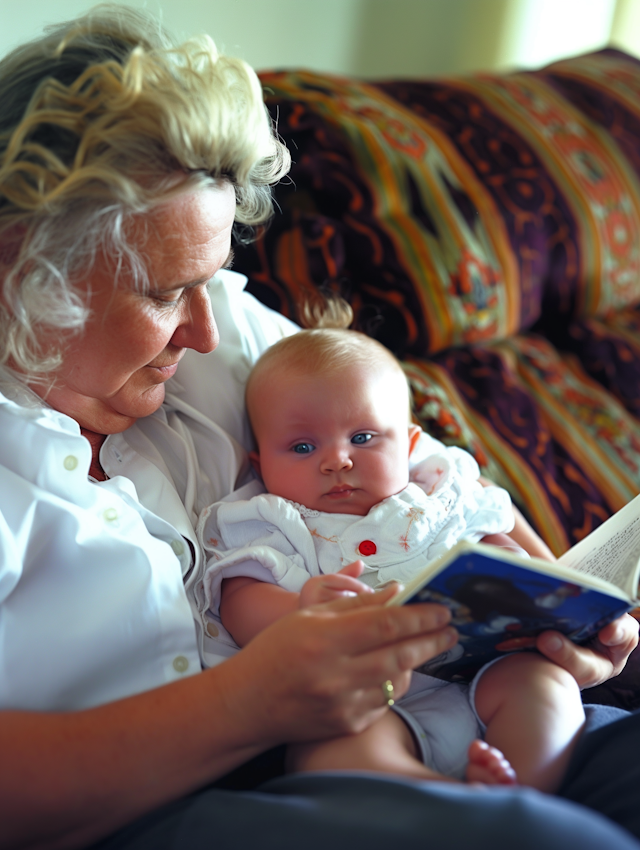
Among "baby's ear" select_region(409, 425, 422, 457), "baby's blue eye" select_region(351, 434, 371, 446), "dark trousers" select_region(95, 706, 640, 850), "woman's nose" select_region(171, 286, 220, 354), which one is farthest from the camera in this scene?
"baby's ear" select_region(409, 425, 422, 457)

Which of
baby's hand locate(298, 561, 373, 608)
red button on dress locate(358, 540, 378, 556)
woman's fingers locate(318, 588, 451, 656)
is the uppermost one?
woman's fingers locate(318, 588, 451, 656)

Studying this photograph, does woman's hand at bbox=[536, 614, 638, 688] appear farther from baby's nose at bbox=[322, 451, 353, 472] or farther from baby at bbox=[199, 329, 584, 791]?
baby's nose at bbox=[322, 451, 353, 472]

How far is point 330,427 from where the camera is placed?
3.83 feet

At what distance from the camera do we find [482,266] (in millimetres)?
1779

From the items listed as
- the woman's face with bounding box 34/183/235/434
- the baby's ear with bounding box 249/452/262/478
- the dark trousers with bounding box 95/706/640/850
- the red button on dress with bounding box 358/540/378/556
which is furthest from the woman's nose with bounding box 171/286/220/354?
the dark trousers with bounding box 95/706/640/850

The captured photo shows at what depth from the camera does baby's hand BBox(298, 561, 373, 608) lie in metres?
0.91

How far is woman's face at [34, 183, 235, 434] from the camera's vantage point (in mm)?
929

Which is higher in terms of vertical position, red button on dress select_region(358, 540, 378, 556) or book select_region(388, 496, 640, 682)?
book select_region(388, 496, 640, 682)

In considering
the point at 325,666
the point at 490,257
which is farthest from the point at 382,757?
the point at 490,257

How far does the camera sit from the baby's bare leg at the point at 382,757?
0.81m

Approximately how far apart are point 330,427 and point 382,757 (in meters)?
0.49

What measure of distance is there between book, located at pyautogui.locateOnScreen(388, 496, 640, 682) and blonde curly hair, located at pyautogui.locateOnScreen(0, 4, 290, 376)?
0.51 metres

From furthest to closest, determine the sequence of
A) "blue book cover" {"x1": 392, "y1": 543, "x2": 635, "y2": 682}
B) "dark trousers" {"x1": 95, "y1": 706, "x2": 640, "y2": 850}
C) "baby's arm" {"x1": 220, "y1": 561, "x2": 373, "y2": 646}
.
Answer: "baby's arm" {"x1": 220, "y1": 561, "x2": 373, "y2": 646} → "blue book cover" {"x1": 392, "y1": 543, "x2": 635, "y2": 682} → "dark trousers" {"x1": 95, "y1": 706, "x2": 640, "y2": 850}

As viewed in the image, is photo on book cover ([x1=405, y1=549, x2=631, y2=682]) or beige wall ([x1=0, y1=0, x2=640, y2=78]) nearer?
photo on book cover ([x1=405, y1=549, x2=631, y2=682])
